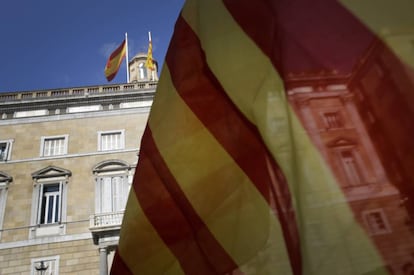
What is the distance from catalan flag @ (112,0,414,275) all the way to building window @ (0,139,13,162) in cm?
1927

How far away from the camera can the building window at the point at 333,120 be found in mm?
2273

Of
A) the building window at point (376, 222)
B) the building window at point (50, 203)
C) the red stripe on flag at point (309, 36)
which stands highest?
the building window at point (50, 203)

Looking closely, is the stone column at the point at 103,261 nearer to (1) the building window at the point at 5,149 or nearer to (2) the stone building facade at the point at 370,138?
(1) the building window at the point at 5,149

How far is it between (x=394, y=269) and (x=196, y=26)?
94.9 inches

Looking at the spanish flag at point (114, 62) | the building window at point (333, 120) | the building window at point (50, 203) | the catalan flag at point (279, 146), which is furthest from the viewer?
the spanish flag at point (114, 62)

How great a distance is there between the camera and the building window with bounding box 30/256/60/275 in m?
17.1

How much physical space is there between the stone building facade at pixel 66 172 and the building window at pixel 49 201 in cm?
5

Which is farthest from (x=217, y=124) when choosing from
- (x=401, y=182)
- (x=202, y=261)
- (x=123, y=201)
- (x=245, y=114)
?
(x=123, y=201)

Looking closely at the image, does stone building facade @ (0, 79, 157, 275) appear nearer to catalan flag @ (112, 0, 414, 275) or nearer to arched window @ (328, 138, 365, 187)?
catalan flag @ (112, 0, 414, 275)

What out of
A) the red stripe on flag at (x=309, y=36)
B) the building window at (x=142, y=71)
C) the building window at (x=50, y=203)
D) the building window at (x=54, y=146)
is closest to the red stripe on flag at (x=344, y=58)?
the red stripe on flag at (x=309, y=36)

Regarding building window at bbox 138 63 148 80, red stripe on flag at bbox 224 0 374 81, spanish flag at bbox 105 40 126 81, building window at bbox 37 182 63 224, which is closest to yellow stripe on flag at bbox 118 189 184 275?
red stripe on flag at bbox 224 0 374 81

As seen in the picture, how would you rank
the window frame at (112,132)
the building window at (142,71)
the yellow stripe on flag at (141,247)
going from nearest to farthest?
1. the yellow stripe on flag at (141,247)
2. the window frame at (112,132)
3. the building window at (142,71)

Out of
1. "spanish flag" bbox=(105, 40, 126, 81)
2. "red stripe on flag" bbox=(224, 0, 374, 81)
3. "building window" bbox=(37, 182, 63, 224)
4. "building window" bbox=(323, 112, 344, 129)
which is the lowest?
"building window" bbox=(323, 112, 344, 129)

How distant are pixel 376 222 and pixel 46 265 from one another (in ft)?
59.6
